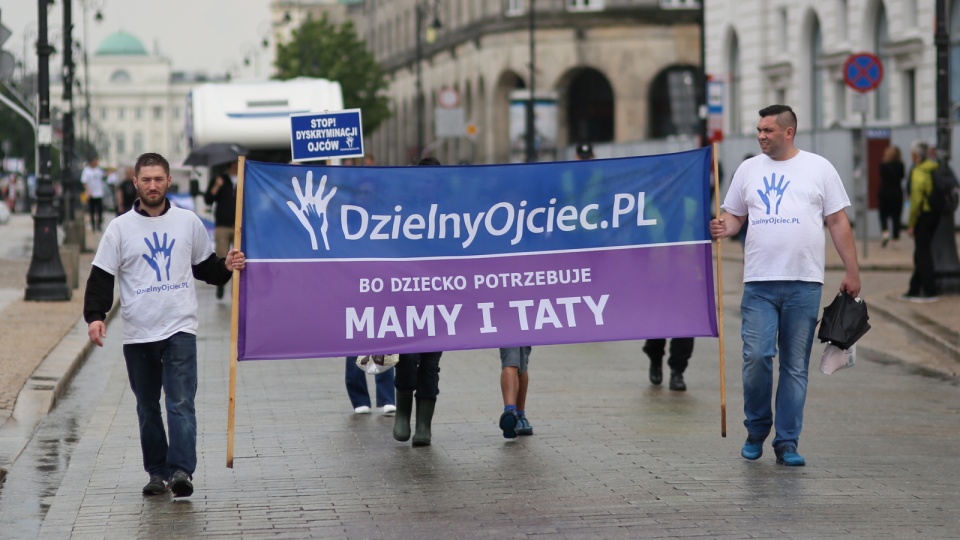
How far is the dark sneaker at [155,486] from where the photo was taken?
332 inches

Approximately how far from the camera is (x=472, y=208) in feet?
31.6

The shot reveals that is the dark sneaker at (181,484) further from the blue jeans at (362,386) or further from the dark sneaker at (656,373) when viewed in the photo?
the dark sneaker at (656,373)

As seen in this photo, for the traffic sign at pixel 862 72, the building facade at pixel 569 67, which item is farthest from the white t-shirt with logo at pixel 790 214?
the building facade at pixel 569 67

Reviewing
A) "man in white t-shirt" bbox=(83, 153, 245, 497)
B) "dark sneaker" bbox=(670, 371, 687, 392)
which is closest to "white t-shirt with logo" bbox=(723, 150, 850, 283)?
"man in white t-shirt" bbox=(83, 153, 245, 497)

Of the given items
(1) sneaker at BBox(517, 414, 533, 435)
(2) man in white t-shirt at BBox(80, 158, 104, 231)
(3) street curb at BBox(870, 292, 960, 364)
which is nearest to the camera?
(1) sneaker at BBox(517, 414, 533, 435)

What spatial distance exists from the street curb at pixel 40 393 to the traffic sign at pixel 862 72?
12.0 m

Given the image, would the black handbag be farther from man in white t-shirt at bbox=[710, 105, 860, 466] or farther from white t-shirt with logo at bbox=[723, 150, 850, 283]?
white t-shirt with logo at bbox=[723, 150, 850, 283]

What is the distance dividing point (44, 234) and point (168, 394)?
12885mm

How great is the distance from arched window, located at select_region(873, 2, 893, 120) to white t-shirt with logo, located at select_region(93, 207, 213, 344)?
114 ft

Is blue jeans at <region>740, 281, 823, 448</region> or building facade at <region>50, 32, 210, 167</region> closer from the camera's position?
blue jeans at <region>740, 281, 823, 448</region>

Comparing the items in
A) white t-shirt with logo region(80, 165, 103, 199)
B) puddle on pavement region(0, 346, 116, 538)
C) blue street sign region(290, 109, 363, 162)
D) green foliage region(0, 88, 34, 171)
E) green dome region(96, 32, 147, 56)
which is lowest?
puddle on pavement region(0, 346, 116, 538)

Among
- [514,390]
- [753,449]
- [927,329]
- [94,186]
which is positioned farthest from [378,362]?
[94,186]

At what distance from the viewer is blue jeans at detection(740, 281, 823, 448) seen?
9.17 metres

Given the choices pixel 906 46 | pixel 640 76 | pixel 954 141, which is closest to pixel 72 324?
pixel 954 141
